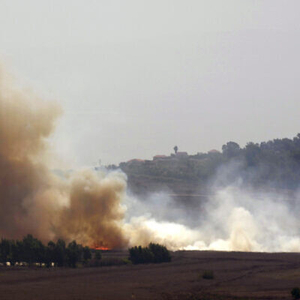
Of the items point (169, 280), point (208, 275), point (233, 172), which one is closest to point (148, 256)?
point (208, 275)

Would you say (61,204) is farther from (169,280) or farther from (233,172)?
(233,172)

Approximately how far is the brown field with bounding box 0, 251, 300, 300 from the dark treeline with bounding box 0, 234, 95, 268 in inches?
114

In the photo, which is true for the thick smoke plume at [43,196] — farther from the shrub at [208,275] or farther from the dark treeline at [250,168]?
the dark treeline at [250,168]

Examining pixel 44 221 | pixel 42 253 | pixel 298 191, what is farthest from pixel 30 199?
pixel 298 191

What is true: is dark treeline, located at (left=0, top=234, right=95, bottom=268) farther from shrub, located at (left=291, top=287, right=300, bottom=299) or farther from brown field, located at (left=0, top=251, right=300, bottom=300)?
shrub, located at (left=291, top=287, right=300, bottom=299)

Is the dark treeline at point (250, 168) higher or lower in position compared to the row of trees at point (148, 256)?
higher

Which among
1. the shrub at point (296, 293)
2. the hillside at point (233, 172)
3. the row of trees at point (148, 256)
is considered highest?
the hillside at point (233, 172)

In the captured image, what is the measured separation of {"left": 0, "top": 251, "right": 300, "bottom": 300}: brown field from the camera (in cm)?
5241

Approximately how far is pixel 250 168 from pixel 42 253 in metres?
89.1

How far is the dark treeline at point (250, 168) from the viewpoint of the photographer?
149 meters

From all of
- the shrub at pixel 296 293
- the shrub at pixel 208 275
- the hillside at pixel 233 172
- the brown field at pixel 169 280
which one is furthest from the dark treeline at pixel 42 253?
the hillside at pixel 233 172

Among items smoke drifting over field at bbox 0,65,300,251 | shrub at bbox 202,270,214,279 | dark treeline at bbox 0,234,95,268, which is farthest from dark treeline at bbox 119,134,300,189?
shrub at bbox 202,270,214,279

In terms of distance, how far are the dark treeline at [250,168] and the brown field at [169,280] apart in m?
74.4

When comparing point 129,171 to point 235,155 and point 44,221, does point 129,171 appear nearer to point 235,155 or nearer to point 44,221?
point 235,155
